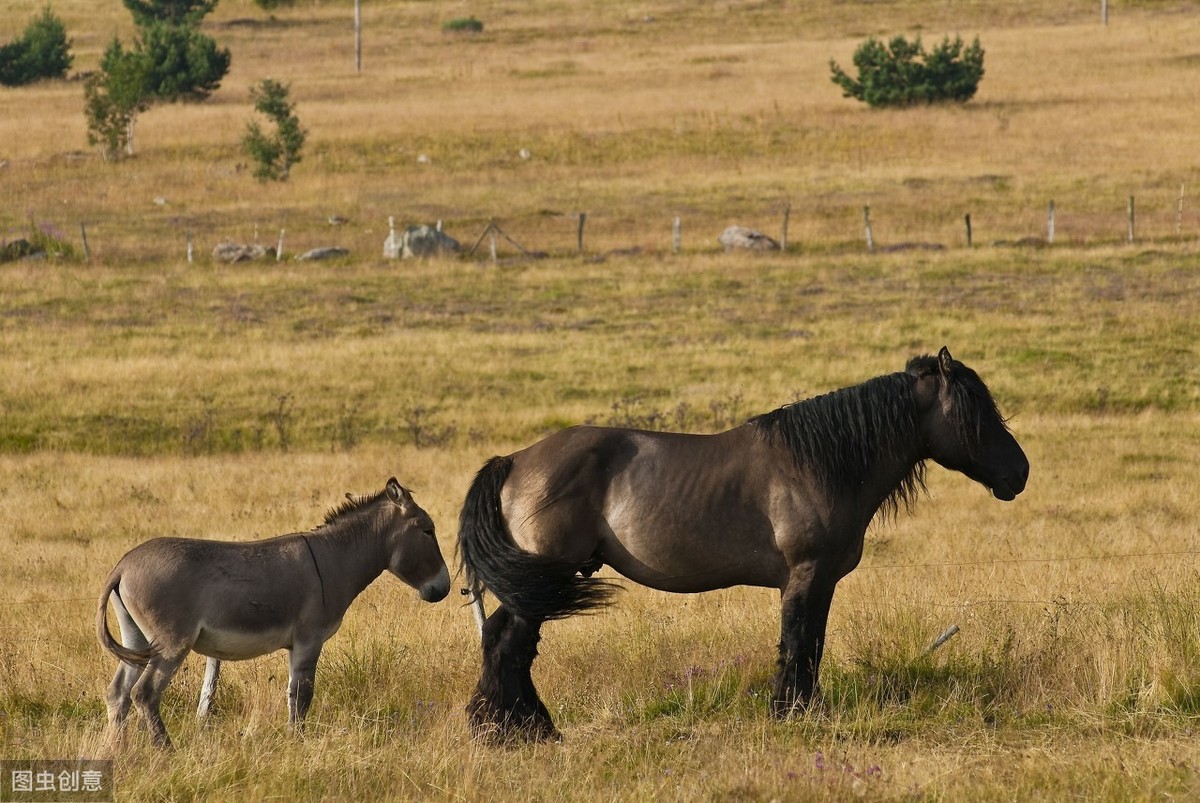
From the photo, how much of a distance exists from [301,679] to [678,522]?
2107mm

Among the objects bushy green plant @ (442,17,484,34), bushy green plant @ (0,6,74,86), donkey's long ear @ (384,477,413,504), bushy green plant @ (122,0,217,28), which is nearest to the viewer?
donkey's long ear @ (384,477,413,504)

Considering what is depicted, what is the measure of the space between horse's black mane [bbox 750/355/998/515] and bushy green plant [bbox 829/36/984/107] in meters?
65.8

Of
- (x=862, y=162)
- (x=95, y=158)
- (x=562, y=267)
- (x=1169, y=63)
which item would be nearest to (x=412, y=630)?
(x=562, y=267)

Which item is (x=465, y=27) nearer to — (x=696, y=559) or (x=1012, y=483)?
(x=1012, y=483)

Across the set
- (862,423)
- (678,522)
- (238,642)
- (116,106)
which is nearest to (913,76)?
(116,106)

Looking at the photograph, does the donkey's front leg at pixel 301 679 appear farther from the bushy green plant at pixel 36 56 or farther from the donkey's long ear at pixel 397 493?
the bushy green plant at pixel 36 56

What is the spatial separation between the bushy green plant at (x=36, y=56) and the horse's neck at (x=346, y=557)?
91908 mm

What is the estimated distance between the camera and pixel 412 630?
10211 millimetres

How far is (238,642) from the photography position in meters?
7.03

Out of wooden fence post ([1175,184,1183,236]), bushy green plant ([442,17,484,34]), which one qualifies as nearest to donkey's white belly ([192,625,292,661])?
wooden fence post ([1175,184,1183,236])

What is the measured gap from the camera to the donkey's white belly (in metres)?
6.98

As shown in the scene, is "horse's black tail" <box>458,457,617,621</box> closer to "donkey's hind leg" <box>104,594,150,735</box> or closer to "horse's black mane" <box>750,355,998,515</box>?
"horse's black mane" <box>750,355,998,515</box>

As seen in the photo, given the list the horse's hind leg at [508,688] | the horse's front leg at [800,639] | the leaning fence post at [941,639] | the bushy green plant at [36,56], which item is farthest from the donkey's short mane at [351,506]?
the bushy green plant at [36,56]

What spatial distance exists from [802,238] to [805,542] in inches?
1490
